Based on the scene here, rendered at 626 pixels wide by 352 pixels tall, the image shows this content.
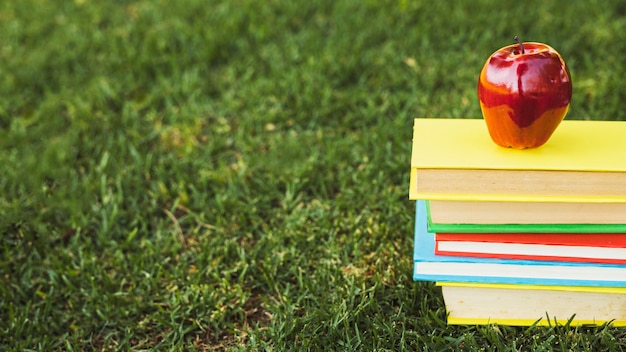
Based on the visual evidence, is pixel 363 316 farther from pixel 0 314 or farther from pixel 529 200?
pixel 0 314

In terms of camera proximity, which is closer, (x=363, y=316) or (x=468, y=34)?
(x=363, y=316)

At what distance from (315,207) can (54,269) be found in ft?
3.20

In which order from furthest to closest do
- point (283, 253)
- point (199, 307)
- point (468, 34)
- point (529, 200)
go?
point (468, 34) → point (283, 253) → point (199, 307) → point (529, 200)

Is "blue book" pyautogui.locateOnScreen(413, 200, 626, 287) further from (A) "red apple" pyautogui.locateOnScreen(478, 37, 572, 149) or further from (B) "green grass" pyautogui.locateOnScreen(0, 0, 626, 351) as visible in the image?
(A) "red apple" pyautogui.locateOnScreen(478, 37, 572, 149)

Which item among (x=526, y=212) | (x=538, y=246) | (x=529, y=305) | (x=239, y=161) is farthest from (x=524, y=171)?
(x=239, y=161)

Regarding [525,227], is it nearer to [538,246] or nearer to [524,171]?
[538,246]

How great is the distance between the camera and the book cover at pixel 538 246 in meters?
1.99

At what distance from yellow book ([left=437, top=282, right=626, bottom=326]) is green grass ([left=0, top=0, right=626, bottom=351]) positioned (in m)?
0.04

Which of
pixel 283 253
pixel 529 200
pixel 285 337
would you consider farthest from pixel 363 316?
pixel 529 200

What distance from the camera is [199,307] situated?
2416 mm

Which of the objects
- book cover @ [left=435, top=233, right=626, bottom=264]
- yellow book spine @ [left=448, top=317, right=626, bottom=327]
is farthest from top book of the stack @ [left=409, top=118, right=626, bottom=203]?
yellow book spine @ [left=448, top=317, right=626, bottom=327]

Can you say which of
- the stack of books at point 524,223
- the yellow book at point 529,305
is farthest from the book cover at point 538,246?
the yellow book at point 529,305

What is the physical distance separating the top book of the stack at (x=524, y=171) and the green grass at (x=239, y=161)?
0.46 m

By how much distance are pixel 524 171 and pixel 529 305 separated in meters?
0.49
